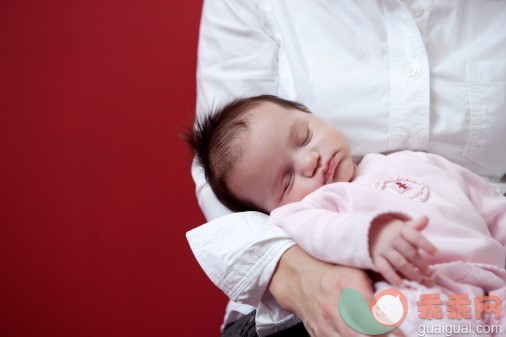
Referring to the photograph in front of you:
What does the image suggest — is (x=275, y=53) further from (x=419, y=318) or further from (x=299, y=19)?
(x=419, y=318)

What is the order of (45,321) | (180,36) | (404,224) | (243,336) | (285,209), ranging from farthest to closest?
(180,36), (45,321), (243,336), (285,209), (404,224)

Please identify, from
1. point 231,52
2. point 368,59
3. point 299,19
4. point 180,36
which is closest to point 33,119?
point 180,36

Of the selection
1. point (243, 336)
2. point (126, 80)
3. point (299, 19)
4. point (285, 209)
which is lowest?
point (243, 336)

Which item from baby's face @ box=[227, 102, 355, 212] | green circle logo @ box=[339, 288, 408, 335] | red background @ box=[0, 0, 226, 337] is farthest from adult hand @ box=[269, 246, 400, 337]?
red background @ box=[0, 0, 226, 337]

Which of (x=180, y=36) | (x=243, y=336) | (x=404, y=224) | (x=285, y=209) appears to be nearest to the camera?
(x=404, y=224)

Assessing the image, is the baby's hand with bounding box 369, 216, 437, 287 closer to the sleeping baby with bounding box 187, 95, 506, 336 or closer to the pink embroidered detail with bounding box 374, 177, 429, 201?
the sleeping baby with bounding box 187, 95, 506, 336

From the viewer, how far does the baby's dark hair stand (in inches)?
32.6

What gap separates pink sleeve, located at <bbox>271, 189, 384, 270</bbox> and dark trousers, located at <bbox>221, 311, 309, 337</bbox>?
20 centimetres

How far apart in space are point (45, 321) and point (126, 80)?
2.01ft

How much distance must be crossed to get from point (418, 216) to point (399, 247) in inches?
6.8

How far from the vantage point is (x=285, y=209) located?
76 cm

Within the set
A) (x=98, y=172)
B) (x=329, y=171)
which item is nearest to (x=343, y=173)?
(x=329, y=171)

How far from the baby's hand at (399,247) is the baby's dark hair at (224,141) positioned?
335 mm

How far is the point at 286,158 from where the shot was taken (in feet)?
2.64
